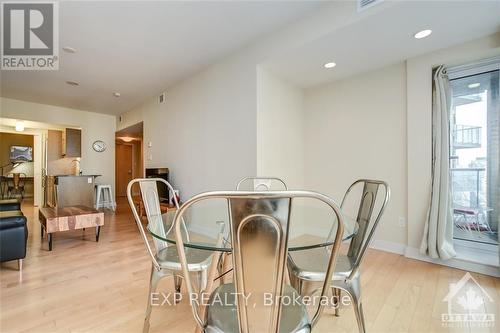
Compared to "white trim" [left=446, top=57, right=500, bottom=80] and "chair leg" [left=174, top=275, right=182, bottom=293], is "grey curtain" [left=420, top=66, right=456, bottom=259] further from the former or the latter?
"chair leg" [left=174, top=275, right=182, bottom=293]

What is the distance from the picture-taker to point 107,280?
2.05 meters

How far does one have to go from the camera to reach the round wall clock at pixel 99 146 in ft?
20.1

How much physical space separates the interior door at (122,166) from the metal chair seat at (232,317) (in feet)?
27.3

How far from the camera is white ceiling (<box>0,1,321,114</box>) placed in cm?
220

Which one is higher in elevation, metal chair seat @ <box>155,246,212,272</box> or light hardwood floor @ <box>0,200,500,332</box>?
metal chair seat @ <box>155,246,212,272</box>

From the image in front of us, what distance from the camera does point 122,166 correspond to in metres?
8.25

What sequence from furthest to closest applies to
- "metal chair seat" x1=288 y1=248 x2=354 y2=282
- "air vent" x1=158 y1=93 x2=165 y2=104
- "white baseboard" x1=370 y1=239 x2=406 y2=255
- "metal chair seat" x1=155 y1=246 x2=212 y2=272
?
"air vent" x1=158 y1=93 x2=165 y2=104
"white baseboard" x1=370 y1=239 x2=406 y2=255
"metal chair seat" x1=155 y1=246 x2=212 y2=272
"metal chair seat" x1=288 y1=248 x2=354 y2=282

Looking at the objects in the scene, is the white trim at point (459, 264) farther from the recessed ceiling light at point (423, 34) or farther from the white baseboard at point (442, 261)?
the recessed ceiling light at point (423, 34)

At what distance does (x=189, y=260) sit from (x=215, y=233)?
0.22 m

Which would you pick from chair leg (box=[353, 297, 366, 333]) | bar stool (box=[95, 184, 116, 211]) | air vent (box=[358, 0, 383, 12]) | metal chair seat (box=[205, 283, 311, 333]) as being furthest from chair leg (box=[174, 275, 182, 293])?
bar stool (box=[95, 184, 116, 211])

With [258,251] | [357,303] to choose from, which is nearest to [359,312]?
[357,303]

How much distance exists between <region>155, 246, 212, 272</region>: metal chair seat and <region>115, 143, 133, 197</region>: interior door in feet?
25.3

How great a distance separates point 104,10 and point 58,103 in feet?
13.9

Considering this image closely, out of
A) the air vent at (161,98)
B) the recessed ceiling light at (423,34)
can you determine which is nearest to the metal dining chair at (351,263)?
the recessed ceiling light at (423,34)
